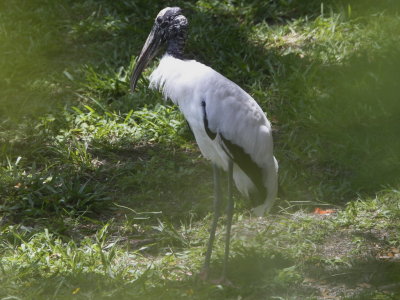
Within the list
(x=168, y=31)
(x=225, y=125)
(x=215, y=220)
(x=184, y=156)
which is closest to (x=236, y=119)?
(x=225, y=125)

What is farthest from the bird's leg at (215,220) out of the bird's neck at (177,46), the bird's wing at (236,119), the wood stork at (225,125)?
the bird's neck at (177,46)

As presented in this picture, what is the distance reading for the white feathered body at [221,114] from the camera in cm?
465

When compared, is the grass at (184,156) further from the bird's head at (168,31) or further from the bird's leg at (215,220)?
the bird's head at (168,31)

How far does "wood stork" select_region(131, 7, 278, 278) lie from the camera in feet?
15.3

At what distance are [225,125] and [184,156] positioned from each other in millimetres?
1621

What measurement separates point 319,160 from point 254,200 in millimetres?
1246

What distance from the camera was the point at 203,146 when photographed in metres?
4.84

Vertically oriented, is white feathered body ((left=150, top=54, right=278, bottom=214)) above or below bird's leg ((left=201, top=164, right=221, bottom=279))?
above

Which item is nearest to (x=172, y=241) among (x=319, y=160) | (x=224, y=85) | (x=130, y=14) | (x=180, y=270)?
(x=180, y=270)

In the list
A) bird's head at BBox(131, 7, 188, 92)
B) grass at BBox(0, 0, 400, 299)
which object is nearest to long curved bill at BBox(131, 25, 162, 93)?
bird's head at BBox(131, 7, 188, 92)

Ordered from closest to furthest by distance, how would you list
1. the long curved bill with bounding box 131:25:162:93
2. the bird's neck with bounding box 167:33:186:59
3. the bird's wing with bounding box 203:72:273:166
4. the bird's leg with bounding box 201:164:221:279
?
the bird's wing with bounding box 203:72:273:166
the bird's leg with bounding box 201:164:221:279
the bird's neck with bounding box 167:33:186:59
the long curved bill with bounding box 131:25:162:93

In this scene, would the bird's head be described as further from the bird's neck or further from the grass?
the grass

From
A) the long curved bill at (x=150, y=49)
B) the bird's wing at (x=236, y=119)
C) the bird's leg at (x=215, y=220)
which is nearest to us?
the bird's wing at (x=236, y=119)

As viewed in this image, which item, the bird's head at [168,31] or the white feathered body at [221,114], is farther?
the bird's head at [168,31]
